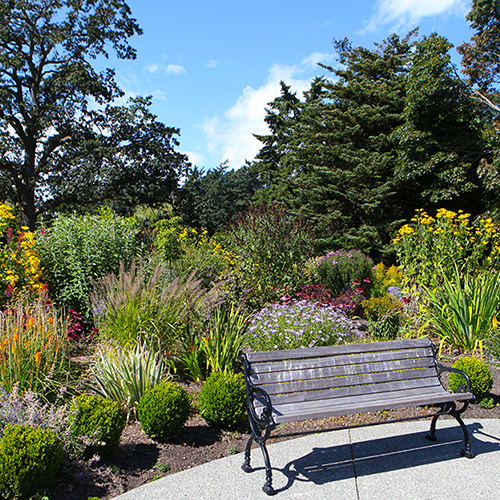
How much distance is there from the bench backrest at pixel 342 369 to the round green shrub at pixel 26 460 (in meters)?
1.42

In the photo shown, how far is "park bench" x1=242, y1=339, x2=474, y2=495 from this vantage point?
124 inches

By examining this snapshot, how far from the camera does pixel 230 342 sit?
4918 millimetres

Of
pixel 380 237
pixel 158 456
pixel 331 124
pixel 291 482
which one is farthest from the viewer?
pixel 331 124

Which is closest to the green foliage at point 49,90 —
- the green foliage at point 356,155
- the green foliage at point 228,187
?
the green foliage at point 356,155

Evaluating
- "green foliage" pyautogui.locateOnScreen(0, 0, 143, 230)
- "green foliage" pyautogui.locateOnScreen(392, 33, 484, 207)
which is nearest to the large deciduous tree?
"green foliage" pyautogui.locateOnScreen(0, 0, 143, 230)

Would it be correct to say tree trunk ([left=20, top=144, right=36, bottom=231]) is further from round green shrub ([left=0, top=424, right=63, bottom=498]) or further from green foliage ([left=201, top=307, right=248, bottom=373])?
round green shrub ([left=0, top=424, right=63, bottom=498])

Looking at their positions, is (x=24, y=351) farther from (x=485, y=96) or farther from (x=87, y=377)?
(x=485, y=96)

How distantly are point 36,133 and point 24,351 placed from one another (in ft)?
58.7

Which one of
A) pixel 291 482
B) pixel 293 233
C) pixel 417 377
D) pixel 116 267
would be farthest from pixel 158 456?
pixel 293 233

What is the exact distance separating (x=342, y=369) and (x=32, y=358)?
8.66 feet

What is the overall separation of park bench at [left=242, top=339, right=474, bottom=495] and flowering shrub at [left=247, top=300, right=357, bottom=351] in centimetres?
141

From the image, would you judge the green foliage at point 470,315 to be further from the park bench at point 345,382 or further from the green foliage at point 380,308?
the park bench at point 345,382

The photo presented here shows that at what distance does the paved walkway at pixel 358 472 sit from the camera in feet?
9.18

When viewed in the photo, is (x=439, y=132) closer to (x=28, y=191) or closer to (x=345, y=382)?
(x=345, y=382)
